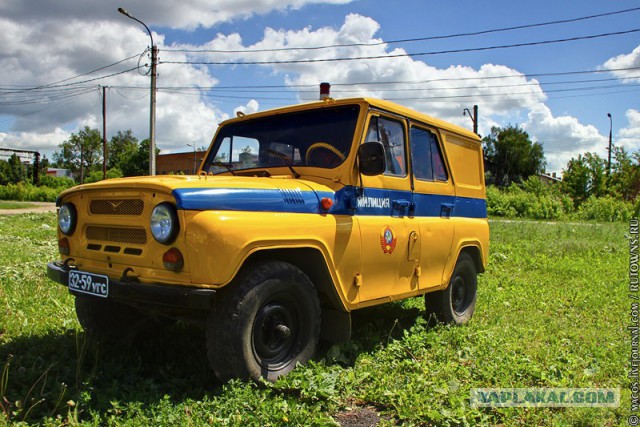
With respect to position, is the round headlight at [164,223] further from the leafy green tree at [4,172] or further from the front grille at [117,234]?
the leafy green tree at [4,172]

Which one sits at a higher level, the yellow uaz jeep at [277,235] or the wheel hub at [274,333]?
the yellow uaz jeep at [277,235]

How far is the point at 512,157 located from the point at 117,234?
55.5 meters

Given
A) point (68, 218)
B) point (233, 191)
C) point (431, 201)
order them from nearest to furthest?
point (233, 191) < point (68, 218) < point (431, 201)

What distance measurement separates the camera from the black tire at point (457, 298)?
215 inches

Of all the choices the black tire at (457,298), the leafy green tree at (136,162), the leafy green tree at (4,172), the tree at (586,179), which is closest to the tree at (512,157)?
the tree at (586,179)

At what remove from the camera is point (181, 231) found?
3082mm

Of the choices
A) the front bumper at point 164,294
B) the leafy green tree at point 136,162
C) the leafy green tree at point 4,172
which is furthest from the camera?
the leafy green tree at point 4,172

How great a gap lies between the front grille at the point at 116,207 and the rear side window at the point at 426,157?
8.67 ft

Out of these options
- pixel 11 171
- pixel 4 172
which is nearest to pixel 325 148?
pixel 11 171

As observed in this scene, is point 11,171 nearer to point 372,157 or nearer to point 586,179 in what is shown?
point 586,179

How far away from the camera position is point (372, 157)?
156 inches

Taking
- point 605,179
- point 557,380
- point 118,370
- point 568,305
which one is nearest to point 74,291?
point 118,370

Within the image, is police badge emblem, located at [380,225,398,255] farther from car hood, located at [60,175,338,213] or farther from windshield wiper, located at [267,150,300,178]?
windshield wiper, located at [267,150,300,178]

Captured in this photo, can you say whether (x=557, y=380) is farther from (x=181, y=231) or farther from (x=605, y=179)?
(x=605, y=179)
